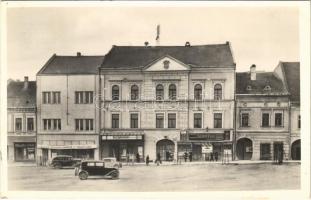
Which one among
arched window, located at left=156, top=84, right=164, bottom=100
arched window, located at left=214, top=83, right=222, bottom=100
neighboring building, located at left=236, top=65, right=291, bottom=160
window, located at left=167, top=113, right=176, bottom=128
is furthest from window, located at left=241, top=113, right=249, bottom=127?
arched window, located at left=156, top=84, right=164, bottom=100

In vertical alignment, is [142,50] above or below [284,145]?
above

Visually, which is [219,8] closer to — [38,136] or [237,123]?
[237,123]

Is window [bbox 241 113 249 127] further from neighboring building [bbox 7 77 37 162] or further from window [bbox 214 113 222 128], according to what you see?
neighboring building [bbox 7 77 37 162]

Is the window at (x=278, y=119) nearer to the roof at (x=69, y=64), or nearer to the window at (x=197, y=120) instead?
the window at (x=197, y=120)

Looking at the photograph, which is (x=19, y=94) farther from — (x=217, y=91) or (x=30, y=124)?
(x=217, y=91)

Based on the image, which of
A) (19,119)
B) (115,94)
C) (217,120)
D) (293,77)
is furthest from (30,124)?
(293,77)

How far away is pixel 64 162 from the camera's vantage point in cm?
623

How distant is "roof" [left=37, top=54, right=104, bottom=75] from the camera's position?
6.20 metres

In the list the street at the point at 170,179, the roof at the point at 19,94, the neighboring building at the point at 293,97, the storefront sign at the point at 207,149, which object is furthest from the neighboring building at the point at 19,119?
the neighboring building at the point at 293,97

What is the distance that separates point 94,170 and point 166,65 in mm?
861

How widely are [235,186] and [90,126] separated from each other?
1.05 meters

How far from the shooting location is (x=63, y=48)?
242 inches

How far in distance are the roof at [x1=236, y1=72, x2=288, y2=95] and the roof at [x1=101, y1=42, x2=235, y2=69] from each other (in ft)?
0.43

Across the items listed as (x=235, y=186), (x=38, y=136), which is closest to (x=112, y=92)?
(x=38, y=136)
